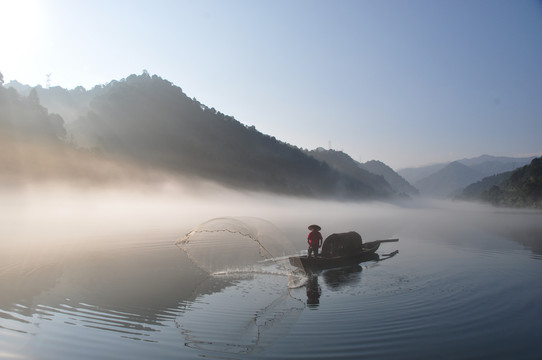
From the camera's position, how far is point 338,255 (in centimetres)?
2570

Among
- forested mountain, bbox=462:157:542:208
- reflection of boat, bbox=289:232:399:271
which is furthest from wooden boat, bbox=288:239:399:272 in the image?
forested mountain, bbox=462:157:542:208

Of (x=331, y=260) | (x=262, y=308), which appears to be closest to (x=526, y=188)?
Answer: (x=331, y=260)

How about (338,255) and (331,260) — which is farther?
(338,255)

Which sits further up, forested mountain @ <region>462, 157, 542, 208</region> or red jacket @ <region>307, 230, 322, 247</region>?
forested mountain @ <region>462, 157, 542, 208</region>

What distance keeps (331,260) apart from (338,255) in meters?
1.90

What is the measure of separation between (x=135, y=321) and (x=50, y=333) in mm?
2770

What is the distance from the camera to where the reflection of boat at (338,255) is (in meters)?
22.7

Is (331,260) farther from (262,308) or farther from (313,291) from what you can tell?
(262,308)

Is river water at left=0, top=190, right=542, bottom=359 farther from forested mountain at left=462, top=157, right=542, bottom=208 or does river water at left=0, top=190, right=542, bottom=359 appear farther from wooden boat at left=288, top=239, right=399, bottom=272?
forested mountain at left=462, top=157, right=542, bottom=208

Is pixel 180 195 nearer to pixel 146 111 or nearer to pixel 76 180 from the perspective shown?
pixel 76 180

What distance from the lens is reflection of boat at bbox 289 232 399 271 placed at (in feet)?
74.4

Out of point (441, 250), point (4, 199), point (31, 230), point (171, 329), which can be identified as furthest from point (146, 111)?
point (171, 329)

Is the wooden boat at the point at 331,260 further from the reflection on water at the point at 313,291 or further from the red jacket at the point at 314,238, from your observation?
the red jacket at the point at 314,238

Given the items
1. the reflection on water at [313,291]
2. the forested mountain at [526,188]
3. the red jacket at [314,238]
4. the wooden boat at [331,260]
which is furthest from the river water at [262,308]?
the forested mountain at [526,188]
